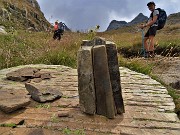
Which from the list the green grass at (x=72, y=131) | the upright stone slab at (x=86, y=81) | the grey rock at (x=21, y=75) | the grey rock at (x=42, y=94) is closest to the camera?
the green grass at (x=72, y=131)

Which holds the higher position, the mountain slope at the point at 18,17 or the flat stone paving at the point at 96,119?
the mountain slope at the point at 18,17

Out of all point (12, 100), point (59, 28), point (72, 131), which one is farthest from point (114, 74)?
point (59, 28)

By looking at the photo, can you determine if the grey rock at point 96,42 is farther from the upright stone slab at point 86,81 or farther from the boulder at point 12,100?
the boulder at point 12,100

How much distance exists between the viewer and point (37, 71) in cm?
612

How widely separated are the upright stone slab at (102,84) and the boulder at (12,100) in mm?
893

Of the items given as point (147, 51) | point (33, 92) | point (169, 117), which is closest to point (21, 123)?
point (33, 92)

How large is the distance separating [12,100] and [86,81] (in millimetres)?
939

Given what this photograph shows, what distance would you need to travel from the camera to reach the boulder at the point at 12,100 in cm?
371

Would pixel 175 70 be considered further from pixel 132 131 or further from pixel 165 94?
pixel 132 131

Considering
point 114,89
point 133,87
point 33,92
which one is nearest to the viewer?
point 114,89

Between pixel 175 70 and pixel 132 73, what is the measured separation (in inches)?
88.8

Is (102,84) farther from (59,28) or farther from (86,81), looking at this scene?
(59,28)

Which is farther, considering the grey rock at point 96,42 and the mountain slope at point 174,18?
the mountain slope at point 174,18

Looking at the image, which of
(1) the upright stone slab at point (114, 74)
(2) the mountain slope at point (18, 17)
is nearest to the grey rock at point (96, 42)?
(1) the upright stone slab at point (114, 74)
